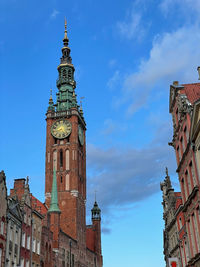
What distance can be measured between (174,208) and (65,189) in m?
43.8

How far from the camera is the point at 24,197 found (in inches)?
1943

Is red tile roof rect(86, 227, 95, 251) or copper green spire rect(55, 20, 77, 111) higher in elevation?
copper green spire rect(55, 20, 77, 111)

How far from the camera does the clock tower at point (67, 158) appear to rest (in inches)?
3302

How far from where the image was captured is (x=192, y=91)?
33.4 metres

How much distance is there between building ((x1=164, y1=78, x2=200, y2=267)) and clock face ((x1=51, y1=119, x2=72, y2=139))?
188 ft

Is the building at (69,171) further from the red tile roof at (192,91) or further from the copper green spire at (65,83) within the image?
the red tile roof at (192,91)

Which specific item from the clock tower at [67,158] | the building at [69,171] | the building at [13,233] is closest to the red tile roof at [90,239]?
the building at [69,171]

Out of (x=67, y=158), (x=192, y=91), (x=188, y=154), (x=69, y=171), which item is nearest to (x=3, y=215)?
(x=188, y=154)

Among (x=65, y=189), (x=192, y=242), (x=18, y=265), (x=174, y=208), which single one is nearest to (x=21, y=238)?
(x=18, y=265)

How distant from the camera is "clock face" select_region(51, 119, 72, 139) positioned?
303 feet

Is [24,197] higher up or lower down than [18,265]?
higher up

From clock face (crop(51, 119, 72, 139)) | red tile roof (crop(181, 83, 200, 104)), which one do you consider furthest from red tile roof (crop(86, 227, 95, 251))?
red tile roof (crop(181, 83, 200, 104))

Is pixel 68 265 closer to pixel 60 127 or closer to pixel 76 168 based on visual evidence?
pixel 76 168

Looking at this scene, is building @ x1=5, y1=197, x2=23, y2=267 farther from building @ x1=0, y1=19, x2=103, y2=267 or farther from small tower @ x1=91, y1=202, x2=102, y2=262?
small tower @ x1=91, y1=202, x2=102, y2=262
